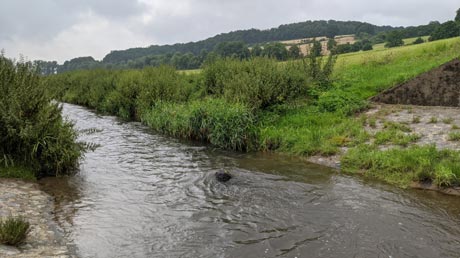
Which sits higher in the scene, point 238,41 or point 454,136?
point 238,41

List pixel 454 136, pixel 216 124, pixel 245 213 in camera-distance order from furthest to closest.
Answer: pixel 216 124, pixel 454 136, pixel 245 213

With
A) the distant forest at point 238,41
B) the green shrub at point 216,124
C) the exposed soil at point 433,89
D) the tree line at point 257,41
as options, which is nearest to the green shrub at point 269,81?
the green shrub at point 216,124

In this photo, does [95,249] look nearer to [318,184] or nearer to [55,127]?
[55,127]

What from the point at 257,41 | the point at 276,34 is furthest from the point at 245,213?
the point at 257,41

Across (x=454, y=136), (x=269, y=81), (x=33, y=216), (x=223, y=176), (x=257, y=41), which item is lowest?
(x=223, y=176)

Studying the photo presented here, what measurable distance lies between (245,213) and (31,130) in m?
6.69

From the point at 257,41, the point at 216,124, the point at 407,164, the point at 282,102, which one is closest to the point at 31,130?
the point at 216,124

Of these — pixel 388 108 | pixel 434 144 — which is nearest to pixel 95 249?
pixel 434 144

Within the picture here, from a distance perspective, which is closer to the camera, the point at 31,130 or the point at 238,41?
the point at 31,130

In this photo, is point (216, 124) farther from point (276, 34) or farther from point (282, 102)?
point (276, 34)

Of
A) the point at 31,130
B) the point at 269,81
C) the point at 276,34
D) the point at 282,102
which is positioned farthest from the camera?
the point at 276,34

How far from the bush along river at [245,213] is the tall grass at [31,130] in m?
0.71

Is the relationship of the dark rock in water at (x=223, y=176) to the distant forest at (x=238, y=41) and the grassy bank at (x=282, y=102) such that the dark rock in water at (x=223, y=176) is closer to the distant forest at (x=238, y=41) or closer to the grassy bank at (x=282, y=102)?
the grassy bank at (x=282, y=102)

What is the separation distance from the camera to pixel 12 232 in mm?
6844
